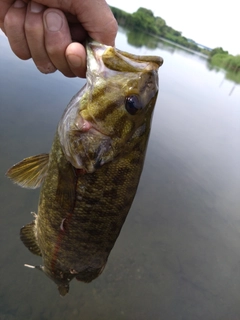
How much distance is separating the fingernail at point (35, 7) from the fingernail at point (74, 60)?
1.11ft

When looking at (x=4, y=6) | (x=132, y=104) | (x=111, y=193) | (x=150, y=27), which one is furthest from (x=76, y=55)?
(x=150, y=27)

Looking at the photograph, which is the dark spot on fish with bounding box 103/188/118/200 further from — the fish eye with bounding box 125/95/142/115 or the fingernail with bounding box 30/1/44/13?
the fingernail with bounding box 30/1/44/13

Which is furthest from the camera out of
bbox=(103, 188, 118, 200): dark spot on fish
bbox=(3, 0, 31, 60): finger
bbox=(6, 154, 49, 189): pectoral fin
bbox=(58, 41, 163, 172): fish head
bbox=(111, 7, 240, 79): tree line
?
bbox=(111, 7, 240, 79): tree line

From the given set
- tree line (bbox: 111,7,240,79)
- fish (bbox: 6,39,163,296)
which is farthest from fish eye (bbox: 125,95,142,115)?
tree line (bbox: 111,7,240,79)

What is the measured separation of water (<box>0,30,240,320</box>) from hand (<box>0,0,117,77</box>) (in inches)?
127

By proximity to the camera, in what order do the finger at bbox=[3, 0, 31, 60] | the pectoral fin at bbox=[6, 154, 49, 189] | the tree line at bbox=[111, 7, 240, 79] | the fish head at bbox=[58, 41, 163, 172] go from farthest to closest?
the tree line at bbox=[111, 7, 240, 79] < the pectoral fin at bbox=[6, 154, 49, 189] < the finger at bbox=[3, 0, 31, 60] < the fish head at bbox=[58, 41, 163, 172]

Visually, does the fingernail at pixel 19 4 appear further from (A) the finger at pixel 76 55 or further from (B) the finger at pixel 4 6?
(A) the finger at pixel 76 55

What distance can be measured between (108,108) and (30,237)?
1436 mm

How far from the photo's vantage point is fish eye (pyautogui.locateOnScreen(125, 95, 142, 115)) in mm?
1434

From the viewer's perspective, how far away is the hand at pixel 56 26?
145cm

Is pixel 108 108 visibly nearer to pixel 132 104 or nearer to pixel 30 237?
pixel 132 104

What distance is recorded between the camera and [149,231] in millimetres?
4941

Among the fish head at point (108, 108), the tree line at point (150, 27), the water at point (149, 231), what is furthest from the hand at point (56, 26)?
the tree line at point (150, 27)

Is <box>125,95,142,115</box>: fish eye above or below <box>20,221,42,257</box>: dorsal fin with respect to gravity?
above
